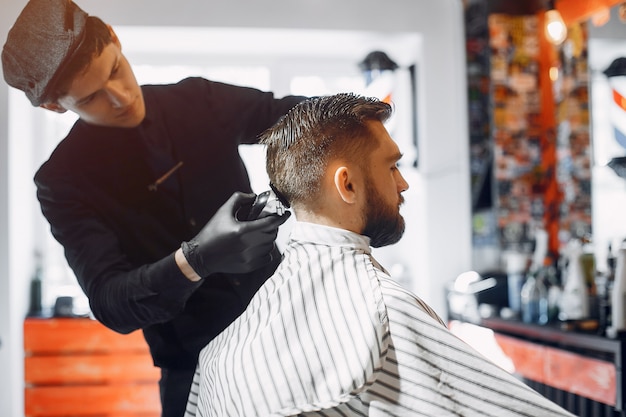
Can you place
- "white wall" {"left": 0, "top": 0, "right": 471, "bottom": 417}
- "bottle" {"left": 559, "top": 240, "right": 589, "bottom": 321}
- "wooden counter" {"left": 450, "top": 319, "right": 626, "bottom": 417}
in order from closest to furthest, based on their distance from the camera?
"white wall" {"left": 0, "top": 0, "right": 471, "bottom": 417} → "wooden counter" {"left": 450, "top": 319, "right": 626, "bottom": 417} → "bottle" {"left": 559, "top": 240, "right": 589, "bottom": 321}

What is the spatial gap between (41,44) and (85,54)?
0.31ft

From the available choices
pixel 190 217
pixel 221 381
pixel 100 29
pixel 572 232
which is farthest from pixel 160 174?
pixel 572 232

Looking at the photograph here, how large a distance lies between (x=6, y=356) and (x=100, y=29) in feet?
2.81

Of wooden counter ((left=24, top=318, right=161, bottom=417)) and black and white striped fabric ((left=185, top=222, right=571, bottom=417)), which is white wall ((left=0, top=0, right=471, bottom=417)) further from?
black and white striped fabric ((left=185, top=222, right=571, bottom=417))

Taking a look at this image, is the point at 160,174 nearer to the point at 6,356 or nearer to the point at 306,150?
the point at 306,150

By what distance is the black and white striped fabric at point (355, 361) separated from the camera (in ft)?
4.18

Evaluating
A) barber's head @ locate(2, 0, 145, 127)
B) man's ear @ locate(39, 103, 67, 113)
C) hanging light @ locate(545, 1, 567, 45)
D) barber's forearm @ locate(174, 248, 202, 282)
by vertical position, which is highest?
hanging light @ locate(545, 1, 567, 45)

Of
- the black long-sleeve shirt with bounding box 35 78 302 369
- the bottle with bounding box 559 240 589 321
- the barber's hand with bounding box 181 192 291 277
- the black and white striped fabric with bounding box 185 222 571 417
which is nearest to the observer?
the black and white striped fabric with bounding box 185 222 571 417

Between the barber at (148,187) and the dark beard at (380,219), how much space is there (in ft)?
0.67

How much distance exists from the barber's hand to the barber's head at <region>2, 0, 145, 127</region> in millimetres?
380

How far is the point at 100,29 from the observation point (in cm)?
150

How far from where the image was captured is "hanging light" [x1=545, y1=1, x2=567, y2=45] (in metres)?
3.49

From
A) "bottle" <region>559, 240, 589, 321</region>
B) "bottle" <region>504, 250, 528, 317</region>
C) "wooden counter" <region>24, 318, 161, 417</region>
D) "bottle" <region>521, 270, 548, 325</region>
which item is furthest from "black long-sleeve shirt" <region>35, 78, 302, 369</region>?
"bottle" <region>504, 250, 528, 317</region>

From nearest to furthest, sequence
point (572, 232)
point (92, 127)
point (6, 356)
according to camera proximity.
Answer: point (92, 127) < point (6, 356) < point (572, 232)
